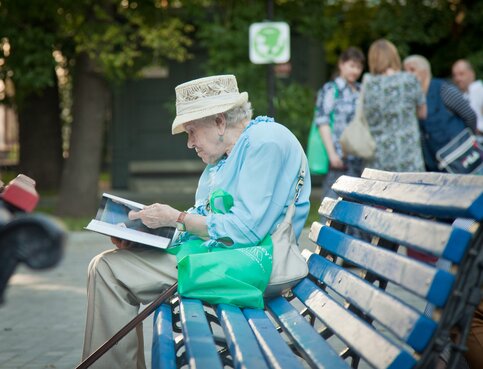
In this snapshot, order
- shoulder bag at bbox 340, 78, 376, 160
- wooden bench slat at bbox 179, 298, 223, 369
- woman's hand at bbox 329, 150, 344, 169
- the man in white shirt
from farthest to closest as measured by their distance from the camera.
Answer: the man in white shirt → woman's hand at bbox 329, 150, 344, 169 → shoulder bag at bbox 340, 78, 376, 160 → wooden bench slat at bbox 179, 298, 223, 369

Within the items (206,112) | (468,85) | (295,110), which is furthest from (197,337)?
(295,110)

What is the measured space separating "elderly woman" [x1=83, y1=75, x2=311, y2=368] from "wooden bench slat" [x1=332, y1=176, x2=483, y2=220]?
1.07ft

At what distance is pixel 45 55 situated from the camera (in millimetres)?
15500

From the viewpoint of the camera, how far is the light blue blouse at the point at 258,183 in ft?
Result: 13.4

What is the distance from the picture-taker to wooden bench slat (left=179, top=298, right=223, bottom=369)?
3.12 meters

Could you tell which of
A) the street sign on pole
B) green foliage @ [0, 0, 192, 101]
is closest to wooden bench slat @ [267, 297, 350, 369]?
the street sign on pole

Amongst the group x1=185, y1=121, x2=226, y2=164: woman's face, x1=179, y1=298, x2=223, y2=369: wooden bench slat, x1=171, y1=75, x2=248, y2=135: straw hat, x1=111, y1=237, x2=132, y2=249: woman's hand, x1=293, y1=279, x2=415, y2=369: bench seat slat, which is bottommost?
x1=179, y1=298, x2=223, y2=369: wooden bench slat

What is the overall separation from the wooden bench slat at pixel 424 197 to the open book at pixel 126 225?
0.76 meters

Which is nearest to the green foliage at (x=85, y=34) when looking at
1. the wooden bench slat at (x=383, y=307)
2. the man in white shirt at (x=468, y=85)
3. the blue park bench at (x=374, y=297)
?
the man in white shirt at (x=468, y=85)

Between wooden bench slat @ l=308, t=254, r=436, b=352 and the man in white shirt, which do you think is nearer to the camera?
wooden bench slat @ l=308, t=254, r=436, b=352

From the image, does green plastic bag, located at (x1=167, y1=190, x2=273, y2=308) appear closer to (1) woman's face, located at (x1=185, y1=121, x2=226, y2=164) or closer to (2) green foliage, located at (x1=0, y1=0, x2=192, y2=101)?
(1) woman's face, located at (x1=185, y1=121, x2=226, y2=164)

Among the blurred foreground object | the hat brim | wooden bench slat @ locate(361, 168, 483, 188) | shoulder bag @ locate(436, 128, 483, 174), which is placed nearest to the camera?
the blurred foreground object

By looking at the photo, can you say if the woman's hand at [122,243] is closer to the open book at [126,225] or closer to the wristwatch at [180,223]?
the open book at [126,225]

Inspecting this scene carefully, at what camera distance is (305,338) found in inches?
133
